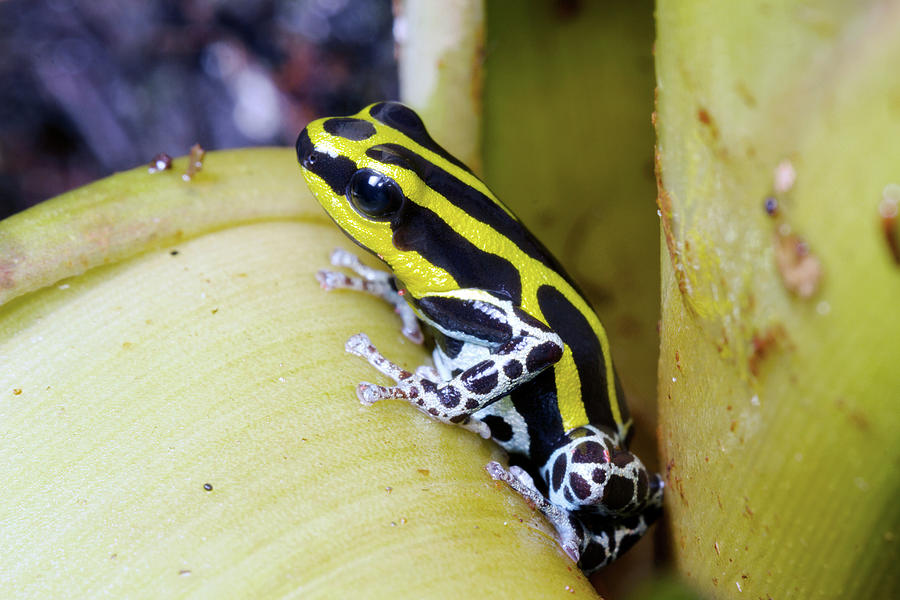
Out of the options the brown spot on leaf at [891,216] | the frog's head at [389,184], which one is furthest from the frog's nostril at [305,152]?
the brown spot on leaf at [891,216]

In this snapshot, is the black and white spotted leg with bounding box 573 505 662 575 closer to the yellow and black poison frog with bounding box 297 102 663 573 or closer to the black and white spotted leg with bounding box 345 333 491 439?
the yellow and black poison frog with bounding box 297 102 663 573

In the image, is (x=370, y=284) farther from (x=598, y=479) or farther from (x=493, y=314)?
(x=598, y=479)

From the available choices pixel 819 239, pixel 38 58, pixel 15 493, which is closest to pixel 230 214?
pixel 15 493

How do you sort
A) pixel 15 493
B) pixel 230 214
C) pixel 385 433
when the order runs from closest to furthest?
pixel 15 493
pixel 385 433
pixel 230 214

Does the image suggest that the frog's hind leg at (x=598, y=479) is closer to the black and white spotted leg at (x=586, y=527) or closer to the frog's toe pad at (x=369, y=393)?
the black and white spotted leg at (x=586, y=527)

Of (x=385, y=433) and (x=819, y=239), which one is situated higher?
(x=819, y=239)

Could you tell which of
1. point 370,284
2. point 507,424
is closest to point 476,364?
point 507,424

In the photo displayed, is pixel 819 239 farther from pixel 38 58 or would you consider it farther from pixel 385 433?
pixel 38 58

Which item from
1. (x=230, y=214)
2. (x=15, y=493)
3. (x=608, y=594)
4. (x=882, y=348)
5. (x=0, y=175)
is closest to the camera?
(x=882, y=348)
